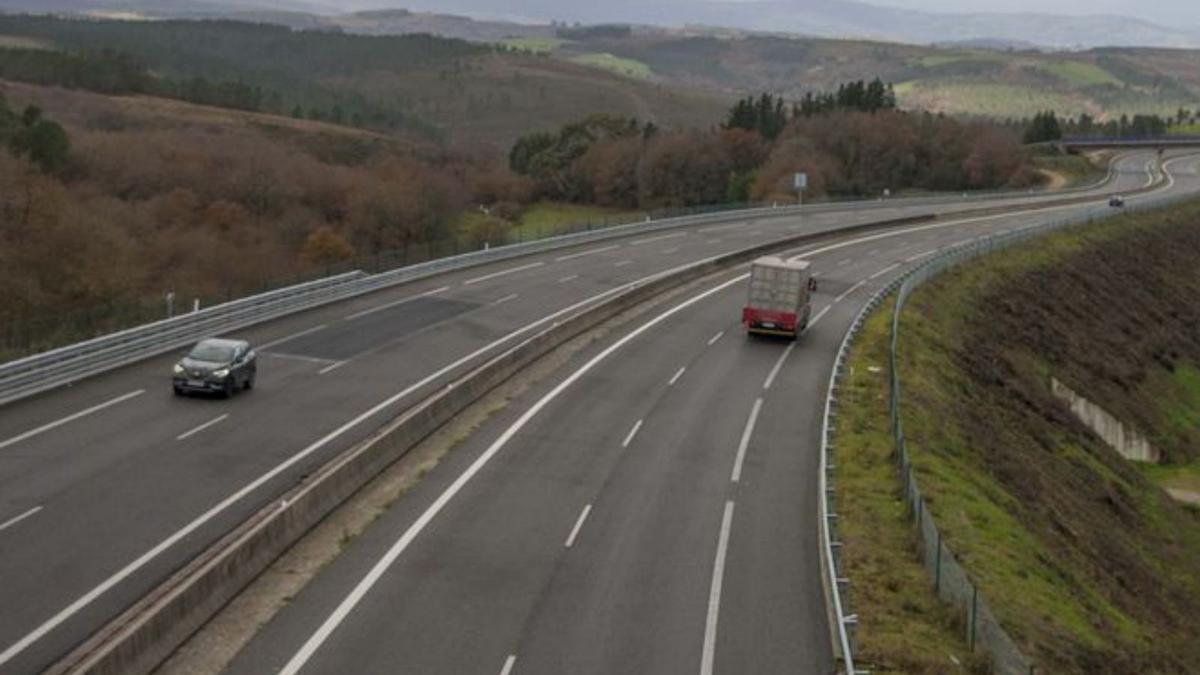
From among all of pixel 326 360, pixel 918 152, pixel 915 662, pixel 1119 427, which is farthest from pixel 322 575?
pixel 918 152

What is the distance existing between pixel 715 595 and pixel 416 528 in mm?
5864

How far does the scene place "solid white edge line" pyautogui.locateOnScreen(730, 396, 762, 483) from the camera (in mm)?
30875

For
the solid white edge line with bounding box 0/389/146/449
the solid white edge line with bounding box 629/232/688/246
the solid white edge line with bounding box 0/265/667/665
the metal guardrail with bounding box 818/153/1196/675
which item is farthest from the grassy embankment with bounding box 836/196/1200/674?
the solid white edge line with bounding box 629/232/688/246

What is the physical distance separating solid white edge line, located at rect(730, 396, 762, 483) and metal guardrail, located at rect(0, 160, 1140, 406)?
652 inches

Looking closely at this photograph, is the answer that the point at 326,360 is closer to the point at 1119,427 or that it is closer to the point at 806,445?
the point at 806,445

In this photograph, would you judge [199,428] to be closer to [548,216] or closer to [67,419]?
[67,419]

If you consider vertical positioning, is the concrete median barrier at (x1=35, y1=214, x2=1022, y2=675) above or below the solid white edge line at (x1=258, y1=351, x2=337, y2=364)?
above

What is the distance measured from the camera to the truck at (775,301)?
4869 centimetres

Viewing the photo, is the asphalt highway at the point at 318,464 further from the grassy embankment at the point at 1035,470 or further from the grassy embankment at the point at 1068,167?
the grassy embankment at the point at 1068,167

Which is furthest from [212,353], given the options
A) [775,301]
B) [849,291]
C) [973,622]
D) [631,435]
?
[849,291]

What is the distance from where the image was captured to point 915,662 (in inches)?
808

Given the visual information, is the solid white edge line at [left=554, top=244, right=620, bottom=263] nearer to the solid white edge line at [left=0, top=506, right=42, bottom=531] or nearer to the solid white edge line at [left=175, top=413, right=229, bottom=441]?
the solid white edge line at [left=175, top=413, right=229, bottom=441]

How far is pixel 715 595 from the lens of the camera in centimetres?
2277

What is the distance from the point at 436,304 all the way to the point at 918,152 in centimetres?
9638
